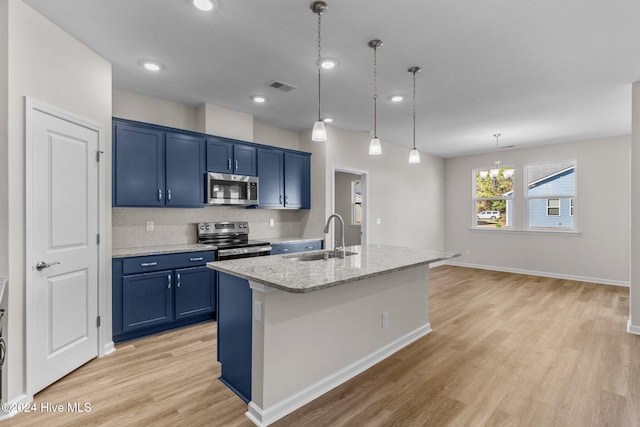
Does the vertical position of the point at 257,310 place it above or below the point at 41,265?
below

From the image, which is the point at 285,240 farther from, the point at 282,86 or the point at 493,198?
the point at 493,198

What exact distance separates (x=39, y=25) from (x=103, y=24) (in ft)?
1.32

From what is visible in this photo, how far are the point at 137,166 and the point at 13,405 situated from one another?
224cm

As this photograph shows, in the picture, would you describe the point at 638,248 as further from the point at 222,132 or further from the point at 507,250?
the point at 222,132

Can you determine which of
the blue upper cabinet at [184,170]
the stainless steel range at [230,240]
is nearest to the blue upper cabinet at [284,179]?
the stainless steel range at [230,240]

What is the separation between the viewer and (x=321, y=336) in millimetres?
2318

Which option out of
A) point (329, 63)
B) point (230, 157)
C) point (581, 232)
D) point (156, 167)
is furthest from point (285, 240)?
point (581, 232)

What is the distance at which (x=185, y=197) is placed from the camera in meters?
3.84

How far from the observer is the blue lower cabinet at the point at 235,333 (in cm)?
217

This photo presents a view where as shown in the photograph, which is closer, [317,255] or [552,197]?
[317,255]

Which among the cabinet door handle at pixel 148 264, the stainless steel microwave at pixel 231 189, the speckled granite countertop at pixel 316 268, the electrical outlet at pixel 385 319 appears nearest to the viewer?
the speckled granite countertop at pixel 316 268

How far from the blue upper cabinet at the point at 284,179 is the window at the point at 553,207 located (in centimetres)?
499

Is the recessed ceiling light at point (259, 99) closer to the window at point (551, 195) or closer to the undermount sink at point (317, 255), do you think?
the undermount sink at point (317, 255)

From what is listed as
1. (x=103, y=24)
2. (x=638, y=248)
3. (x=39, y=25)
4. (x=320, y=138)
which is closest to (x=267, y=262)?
(x=320, y=138)
